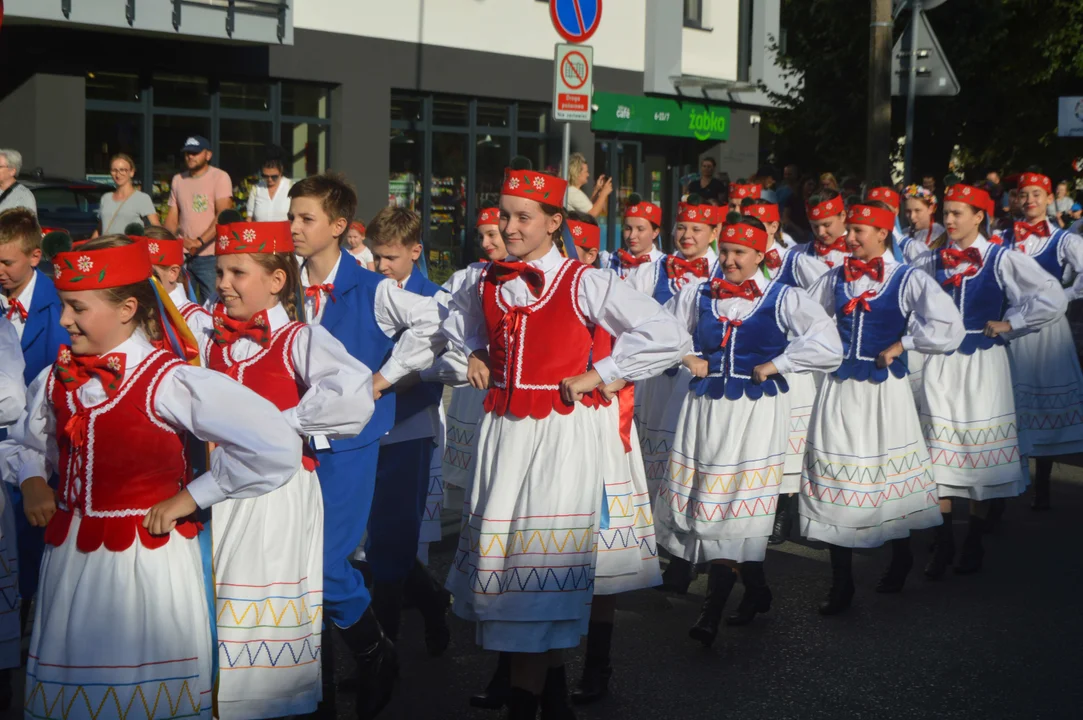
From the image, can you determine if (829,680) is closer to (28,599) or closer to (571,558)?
(571,558)

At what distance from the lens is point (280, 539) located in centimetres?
479

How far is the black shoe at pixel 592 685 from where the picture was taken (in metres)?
5.92

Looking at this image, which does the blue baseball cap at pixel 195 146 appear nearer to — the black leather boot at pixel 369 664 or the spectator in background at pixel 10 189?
the spectator in background at pixel 10 189

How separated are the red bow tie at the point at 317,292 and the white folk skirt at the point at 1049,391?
5.55m

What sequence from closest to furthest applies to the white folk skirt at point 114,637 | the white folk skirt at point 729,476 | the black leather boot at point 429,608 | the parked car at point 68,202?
the white folk skirt at point 114,637, the black leather boot at point 429,608, the white folk skirt at point 729,476, the parked car at point 68,202

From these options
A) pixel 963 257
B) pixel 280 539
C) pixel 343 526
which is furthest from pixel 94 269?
pixel 963 257

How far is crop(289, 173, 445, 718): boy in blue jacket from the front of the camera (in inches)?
215

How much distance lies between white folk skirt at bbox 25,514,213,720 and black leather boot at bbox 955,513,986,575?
5.22 metres

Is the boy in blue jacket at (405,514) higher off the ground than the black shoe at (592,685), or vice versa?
the boy in blue jacket at (405,514)

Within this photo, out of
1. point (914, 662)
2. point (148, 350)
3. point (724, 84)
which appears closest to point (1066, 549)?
point (914, 662)

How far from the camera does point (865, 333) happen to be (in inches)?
303

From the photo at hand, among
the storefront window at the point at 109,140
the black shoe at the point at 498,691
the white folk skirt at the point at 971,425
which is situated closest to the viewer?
the black shoe at the point at 498,691

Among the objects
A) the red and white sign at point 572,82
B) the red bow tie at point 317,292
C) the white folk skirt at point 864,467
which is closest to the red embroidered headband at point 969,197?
the white folk skirt at point 864,467

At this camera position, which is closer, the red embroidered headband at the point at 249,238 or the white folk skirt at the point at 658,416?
the red embroidered headband at the point at 249,238
